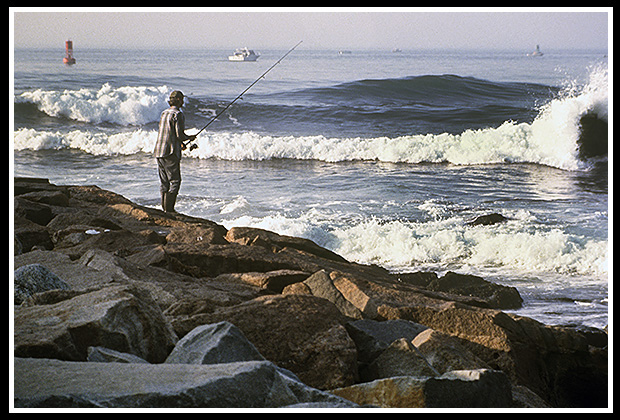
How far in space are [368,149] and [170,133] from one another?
1377 mm

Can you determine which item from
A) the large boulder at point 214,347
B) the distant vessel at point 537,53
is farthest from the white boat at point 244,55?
the large boulder at point 214,347

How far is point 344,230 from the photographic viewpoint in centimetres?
489

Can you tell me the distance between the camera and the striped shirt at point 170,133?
188 inches

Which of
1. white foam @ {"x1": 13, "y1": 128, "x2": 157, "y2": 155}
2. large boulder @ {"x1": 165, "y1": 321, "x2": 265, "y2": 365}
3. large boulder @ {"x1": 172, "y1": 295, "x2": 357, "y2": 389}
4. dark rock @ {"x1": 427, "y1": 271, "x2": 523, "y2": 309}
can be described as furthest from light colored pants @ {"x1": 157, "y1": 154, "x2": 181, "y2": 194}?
large boulder @ {"x1": 165, "y1": 321, "x2": 265, "y2": 365}

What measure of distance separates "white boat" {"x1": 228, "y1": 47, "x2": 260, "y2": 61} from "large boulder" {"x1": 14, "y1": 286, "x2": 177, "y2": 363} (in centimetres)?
203

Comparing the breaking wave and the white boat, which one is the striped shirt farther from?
the white boat

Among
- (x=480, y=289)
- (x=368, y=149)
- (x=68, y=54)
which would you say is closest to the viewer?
(x=68, y=54)

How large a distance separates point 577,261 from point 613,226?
3.43ft

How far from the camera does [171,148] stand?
16.0ft

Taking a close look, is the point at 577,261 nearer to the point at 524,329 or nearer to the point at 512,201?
Result: the point at 512,201

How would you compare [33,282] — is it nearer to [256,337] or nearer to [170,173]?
[256,337]

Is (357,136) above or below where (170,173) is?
above

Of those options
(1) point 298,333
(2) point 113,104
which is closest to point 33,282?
(1) point 298,333

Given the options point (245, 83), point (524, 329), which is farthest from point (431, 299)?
point (245, 83)
